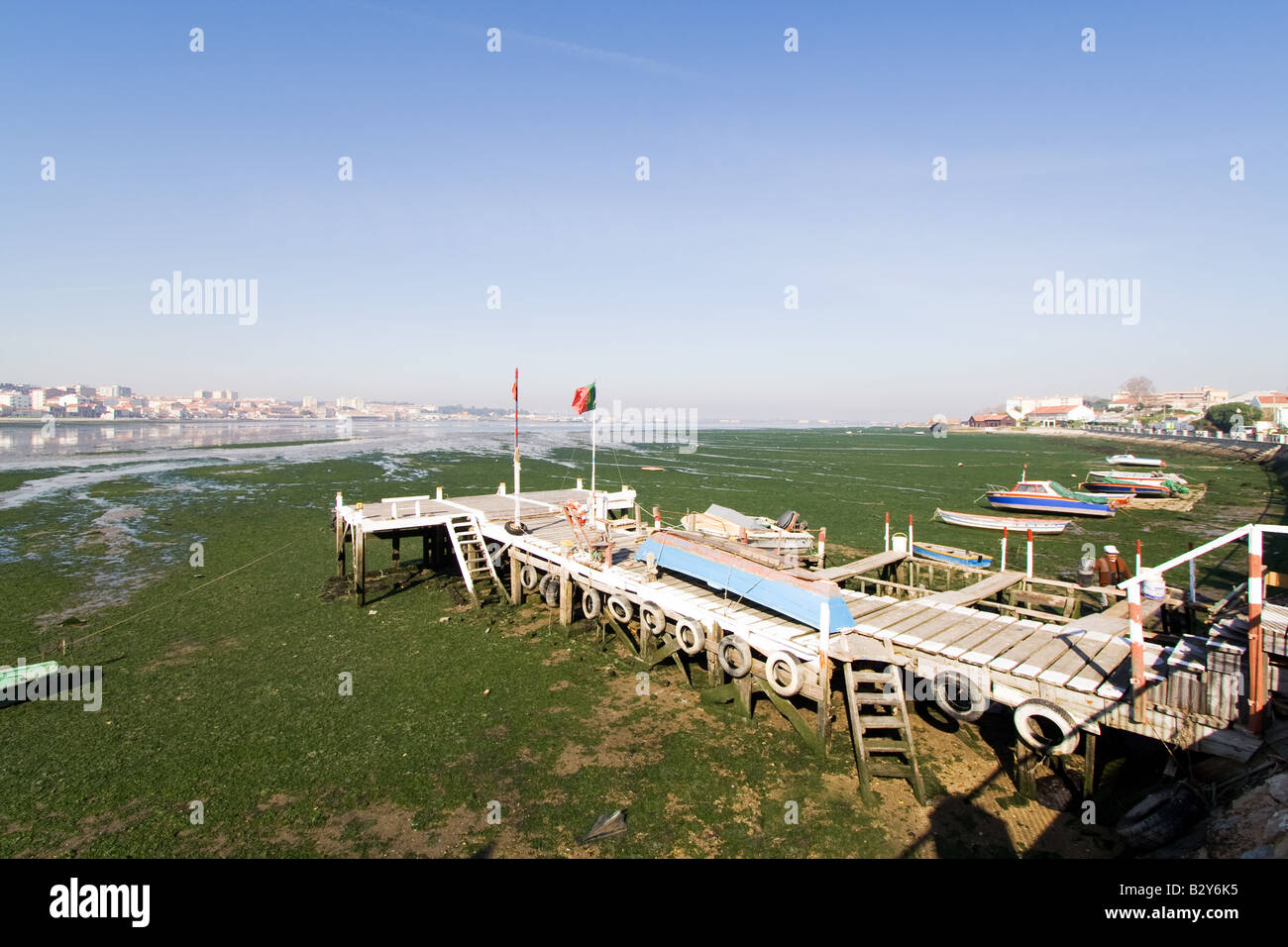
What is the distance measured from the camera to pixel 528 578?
71.5 ft

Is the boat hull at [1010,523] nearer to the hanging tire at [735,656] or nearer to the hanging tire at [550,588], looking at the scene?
the hanging tire at [550,588]

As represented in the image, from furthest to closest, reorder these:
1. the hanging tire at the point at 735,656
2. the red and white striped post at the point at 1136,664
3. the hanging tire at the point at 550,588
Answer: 1. the hanging tire at the point at 550,588
2. the hanging tire at the point at 735,656
3. the red and white striped post at the point at 1136,664

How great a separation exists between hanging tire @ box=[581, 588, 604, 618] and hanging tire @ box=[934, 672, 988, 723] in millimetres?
9754

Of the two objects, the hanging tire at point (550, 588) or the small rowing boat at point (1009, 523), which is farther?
the small rowing boat at point (1009, 523)

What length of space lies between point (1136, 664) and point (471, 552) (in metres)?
19.7

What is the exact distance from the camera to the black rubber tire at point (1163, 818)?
8.40m

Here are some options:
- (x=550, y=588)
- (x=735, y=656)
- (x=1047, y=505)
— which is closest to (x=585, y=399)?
(x=550, y=588)

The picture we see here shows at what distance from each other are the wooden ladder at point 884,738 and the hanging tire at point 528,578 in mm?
12735

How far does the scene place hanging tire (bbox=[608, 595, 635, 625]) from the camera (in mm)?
17141

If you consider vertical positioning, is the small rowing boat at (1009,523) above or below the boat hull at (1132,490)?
below

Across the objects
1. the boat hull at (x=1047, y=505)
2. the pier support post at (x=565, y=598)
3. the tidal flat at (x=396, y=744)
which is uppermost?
the boat hull at (x=1047, y=505)

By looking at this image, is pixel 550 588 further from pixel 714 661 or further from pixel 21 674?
pixel 21 674

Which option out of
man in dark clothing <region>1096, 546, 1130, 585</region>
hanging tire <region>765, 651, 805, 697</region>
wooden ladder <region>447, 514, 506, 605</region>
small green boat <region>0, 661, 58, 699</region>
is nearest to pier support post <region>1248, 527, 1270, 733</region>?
hanging tire <region>765, 651, 805, 697</region>

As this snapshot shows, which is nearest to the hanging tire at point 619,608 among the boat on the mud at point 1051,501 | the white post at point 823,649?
the white post at point 823,649
